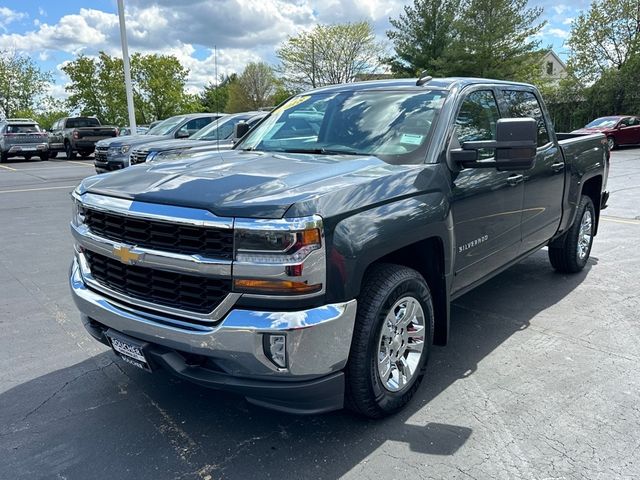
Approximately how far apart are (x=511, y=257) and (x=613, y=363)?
3.63ft

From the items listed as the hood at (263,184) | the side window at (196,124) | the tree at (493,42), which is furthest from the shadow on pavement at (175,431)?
the tree at (493,42)

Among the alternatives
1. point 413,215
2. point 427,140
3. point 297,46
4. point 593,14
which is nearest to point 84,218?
point 413,215

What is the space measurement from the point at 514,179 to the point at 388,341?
1.88 meters

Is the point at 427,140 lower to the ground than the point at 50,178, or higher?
higher

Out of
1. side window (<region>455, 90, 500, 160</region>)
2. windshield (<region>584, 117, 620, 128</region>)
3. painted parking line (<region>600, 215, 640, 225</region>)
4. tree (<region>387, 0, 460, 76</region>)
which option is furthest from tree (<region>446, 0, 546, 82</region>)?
side window (<region>455, 90, 500, 160</region>)

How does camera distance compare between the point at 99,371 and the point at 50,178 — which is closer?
the point at 99,371

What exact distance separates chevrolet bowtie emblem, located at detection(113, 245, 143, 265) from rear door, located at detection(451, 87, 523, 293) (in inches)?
75.0

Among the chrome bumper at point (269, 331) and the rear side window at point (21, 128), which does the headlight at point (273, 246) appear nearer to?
the chrome bumper at point (269, 331)

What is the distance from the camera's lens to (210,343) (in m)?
2.44

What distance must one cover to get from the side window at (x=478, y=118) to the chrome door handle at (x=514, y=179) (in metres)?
0.29

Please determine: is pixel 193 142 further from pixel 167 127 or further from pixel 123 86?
pixel 123 86

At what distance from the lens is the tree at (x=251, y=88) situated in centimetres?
5731

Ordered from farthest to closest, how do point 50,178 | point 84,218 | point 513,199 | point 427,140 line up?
point 50,178
point 513,199
point 427,140
point 84,218

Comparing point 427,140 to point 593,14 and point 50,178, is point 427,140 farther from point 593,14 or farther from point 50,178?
point 593,14
